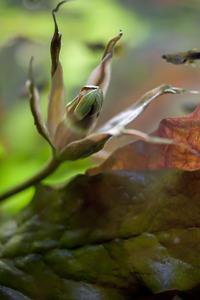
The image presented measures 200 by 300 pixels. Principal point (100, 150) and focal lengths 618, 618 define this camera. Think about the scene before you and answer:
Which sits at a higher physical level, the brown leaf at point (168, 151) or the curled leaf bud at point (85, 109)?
the curled leaf bud at point (85, 109)

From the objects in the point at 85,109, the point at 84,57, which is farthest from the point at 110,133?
the point at 84,57

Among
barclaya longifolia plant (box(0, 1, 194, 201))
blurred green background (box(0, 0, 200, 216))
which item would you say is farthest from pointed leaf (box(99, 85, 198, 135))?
blurred green background (box(0, 0, 200, 216))

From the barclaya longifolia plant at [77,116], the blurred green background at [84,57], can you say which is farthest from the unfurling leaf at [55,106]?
the blurred green background at [84,57]

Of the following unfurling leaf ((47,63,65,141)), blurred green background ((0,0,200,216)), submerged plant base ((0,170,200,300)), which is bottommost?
blurred green background ((0,0,200,216))

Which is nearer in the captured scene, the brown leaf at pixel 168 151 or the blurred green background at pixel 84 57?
the brown leaf at pixel 168 151

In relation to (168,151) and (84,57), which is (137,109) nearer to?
(168,151)

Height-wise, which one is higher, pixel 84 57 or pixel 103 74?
pixel 103 74

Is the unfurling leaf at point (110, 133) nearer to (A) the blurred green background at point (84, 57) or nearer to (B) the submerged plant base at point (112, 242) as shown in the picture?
(B) the submerged plant base at point (112, 242)

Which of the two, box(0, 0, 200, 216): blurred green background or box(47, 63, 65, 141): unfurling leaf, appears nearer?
box(47, 63, 65, 141): unfurling leaf

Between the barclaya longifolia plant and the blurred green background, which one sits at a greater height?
the barclaya longifolia plant

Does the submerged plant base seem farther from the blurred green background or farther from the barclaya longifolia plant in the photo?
the blurred green background
